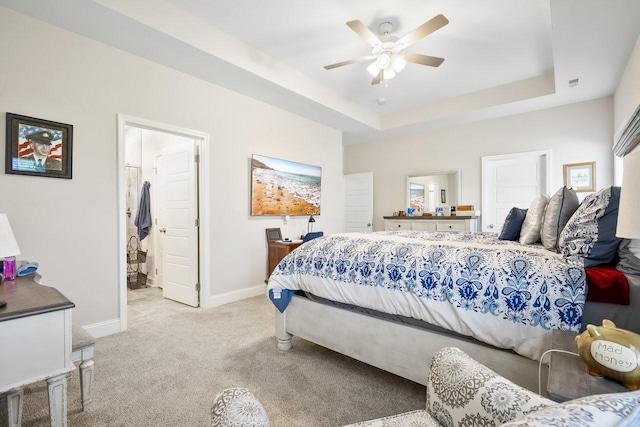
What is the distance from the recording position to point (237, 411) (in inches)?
29.2

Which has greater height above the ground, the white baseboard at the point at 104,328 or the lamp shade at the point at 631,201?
the lamp shade at the point at 631,201

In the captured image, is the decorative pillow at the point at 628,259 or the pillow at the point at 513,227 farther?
the pillow at the point at 513,227

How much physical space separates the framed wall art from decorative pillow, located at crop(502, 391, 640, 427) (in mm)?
4824

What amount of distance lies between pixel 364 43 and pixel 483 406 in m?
3.46

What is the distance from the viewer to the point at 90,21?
2484 millimetres

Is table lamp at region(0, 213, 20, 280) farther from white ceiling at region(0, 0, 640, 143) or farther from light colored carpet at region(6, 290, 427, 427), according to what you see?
white ceiling at region(0, 0, 640, 143)

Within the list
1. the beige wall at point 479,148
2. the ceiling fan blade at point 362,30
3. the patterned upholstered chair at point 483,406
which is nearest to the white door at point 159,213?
the ceiling fan blade at point 362,30

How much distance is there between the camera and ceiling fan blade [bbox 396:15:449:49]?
2355 millimetres

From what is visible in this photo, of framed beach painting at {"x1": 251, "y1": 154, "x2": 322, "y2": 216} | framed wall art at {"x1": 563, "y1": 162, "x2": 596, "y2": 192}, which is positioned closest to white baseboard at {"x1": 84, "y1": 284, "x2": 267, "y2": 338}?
framed beach painting at {"x1": 251, "y1": 154, "x2": 322, "y2": 216}

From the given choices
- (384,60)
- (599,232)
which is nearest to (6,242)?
(599,232)

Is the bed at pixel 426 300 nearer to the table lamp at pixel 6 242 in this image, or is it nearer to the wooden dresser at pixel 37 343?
the wooden dresser at pixel 37 343

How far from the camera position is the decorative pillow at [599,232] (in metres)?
1.43

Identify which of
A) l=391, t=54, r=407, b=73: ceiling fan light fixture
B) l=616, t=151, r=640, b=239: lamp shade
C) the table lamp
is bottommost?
the table lamp

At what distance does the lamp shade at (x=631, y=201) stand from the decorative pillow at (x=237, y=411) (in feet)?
3.62
